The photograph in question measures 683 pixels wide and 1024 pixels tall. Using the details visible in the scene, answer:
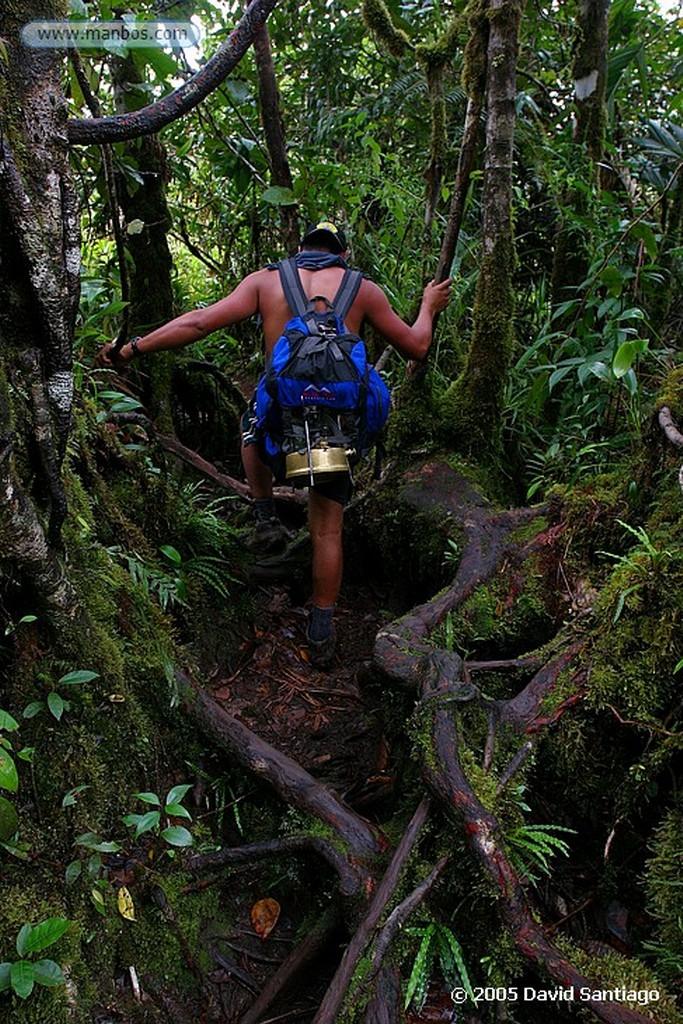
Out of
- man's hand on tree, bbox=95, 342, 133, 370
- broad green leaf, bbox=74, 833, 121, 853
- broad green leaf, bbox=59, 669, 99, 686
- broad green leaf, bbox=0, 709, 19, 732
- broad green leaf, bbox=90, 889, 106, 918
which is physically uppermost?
man's hand on tree, bbox=95, 342, 133, 370

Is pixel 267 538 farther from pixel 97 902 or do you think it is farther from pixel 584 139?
pixel 584 139

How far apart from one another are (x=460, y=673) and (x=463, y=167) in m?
3.02

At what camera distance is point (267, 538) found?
4.42 m

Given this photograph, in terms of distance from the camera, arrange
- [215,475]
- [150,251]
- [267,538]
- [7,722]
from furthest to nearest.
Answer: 1. [150,251]
2. [215,475]
3. [267,538]
4. [7,722]

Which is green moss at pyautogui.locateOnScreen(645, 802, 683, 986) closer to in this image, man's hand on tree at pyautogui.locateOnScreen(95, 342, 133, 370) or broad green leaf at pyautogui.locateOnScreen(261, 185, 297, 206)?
man's hand on tree at pyautogui.locateOnScreen(95, 342, 133, 370)

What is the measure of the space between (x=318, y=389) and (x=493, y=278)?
1527 millimetres

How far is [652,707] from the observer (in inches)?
92.7

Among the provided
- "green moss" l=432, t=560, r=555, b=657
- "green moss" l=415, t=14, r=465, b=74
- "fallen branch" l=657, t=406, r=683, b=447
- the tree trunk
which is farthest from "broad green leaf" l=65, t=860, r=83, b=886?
"green moss" l=415, t=14, r=465, b=74

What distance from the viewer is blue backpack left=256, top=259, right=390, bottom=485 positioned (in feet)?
10.9

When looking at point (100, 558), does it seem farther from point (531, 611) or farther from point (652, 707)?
point (652, 707)

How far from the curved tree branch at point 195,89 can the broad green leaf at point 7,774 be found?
150cm

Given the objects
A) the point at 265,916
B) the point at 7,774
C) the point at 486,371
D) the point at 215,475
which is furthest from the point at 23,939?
the point at 486,371
